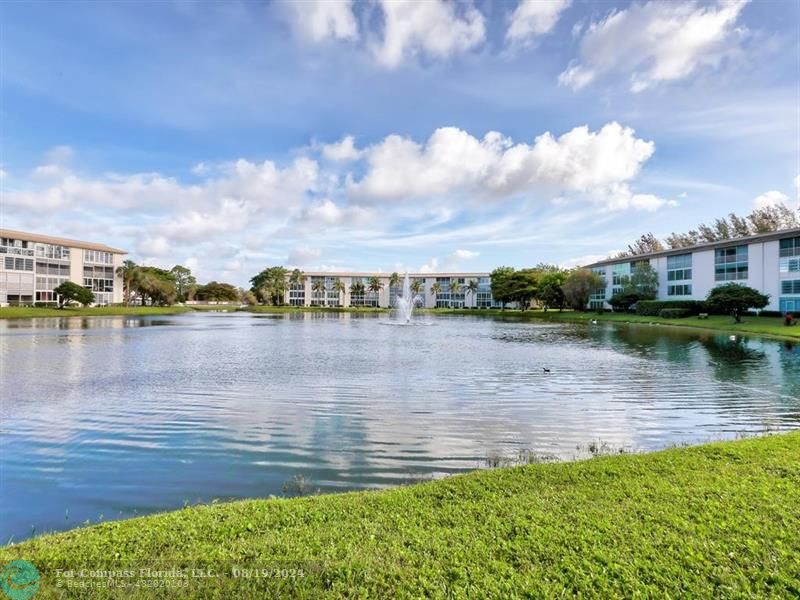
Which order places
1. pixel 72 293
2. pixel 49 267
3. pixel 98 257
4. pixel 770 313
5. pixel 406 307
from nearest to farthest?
pixel 770 313 < pixel 72 293 < pixel 406 307 < pixel 49 267 < pixel 98 257

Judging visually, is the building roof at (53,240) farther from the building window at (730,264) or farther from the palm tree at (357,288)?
the building window at (730,264)

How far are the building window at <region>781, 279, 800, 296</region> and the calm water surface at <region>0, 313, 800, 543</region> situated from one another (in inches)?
1375

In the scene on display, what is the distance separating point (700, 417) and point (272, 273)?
125874 mm

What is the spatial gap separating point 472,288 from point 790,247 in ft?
283

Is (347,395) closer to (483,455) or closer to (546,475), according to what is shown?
(483,455)

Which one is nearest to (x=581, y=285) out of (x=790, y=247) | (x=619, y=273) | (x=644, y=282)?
(x=644, y=282)

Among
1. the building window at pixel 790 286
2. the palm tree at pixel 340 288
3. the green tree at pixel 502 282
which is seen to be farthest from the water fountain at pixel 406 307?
the building window at pixel 790 286

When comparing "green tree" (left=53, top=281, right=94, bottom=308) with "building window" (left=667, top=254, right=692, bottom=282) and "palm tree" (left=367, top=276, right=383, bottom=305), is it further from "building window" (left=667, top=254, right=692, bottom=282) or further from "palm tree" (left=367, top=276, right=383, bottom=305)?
"building window" (left=667, top=254, right=692, bottom=282)

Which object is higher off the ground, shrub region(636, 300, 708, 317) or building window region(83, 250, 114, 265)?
building window region(83, 250, 114, 265)

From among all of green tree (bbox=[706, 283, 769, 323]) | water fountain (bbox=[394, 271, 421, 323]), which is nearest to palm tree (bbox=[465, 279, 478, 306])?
water fountain (bbox=[394, 271, 421, 323])

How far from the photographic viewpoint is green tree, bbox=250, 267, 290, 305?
418 feet

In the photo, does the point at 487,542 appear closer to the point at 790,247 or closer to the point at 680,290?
the point at 790,247

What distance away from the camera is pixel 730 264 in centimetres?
6016

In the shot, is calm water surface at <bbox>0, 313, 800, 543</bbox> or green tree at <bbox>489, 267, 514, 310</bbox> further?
green tree at <bbox>489, 267, 514, 310</bbox>
